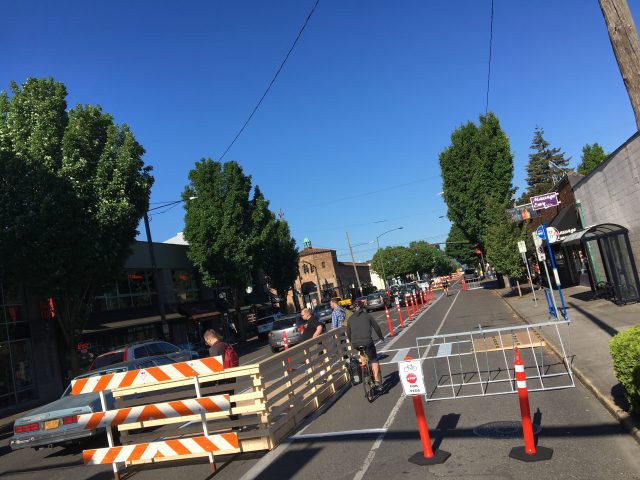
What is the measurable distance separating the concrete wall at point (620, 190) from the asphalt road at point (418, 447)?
33.5ft

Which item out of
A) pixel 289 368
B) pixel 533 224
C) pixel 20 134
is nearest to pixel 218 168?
pixel 20 134

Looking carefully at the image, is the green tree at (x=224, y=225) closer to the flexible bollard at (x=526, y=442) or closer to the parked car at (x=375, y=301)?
the parked car at (x=375, y=301)

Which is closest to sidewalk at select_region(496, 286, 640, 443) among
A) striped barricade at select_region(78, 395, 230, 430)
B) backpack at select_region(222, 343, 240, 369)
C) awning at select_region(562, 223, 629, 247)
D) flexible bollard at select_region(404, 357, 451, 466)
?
flexible bollard at select_region(404, 357, 451, 466)

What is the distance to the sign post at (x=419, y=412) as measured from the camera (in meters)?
5.50

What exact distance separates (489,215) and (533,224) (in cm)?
796

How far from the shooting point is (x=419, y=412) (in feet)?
18.0

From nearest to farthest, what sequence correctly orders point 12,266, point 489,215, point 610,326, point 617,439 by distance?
point 617,439, point 610,326, point 12,266, point 489,215

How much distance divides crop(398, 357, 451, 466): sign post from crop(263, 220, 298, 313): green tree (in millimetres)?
42144

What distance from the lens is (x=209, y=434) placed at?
7246 mm

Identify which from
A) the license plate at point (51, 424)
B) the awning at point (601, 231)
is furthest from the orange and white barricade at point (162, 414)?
the awning at point (601, 231)

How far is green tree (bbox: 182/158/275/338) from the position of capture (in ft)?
116

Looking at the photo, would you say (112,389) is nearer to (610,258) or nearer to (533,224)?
(610,258)

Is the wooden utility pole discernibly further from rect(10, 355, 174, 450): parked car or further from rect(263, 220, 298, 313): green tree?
rect(263, 220, 298, 313): green tree

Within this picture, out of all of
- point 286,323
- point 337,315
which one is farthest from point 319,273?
point 337,315
